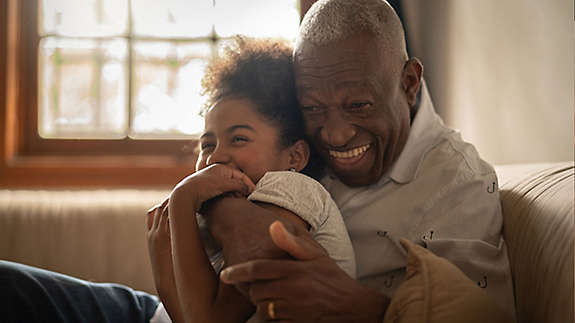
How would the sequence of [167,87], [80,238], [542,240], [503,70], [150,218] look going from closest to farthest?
[542,240] → [150,218] → [503,70] → [80,238] → [167,87]

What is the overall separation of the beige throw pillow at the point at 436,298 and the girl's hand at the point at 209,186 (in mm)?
405

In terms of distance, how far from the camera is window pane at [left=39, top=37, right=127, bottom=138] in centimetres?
267

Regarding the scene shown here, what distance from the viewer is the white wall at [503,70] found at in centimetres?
140

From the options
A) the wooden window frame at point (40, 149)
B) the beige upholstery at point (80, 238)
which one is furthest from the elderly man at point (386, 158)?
the wooden window frame at point (40, 149)

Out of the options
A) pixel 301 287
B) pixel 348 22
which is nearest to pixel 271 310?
pixel 301 287

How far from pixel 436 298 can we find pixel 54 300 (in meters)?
0.94

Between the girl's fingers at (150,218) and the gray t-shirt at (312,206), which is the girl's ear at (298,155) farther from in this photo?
the girl's fingers at (150,218)

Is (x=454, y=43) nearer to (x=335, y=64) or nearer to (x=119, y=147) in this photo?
(x=335, y=64)

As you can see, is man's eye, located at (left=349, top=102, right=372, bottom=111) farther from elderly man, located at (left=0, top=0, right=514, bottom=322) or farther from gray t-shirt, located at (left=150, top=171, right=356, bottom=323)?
gray t-shirt, located at (left=150, top=171, right=356, bottom=323)

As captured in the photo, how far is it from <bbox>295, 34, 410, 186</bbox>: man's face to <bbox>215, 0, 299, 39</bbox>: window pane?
151 cm

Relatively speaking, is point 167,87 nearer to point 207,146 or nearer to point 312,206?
point 207,146

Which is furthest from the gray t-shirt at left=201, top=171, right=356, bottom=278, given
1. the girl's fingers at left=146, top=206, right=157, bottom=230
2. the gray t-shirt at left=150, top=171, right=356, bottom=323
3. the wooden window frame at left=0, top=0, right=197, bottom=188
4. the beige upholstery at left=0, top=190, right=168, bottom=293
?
the wooden window frame at left=0, top=0, right=197, bottom=188

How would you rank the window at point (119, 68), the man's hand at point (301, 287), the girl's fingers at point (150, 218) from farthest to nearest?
the window at point (119, 68)
the girl's fingers at point (150, 218)
the man's hand at point (301, 287)

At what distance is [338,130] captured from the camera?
1180mm
